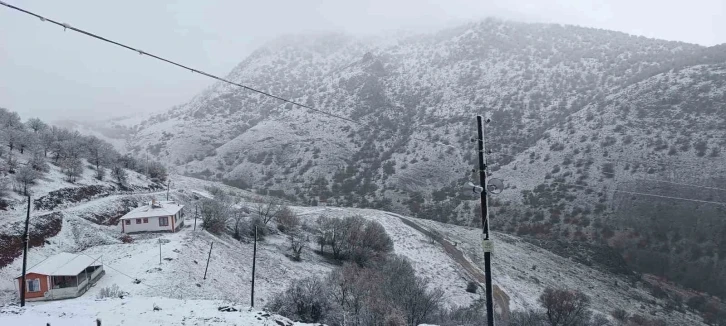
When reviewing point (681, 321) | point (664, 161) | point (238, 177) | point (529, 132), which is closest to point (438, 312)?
point (681, 321)

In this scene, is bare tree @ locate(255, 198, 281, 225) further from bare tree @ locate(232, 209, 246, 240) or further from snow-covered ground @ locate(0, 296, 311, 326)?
snow-covered ground @ locate(0, 296, 311, 326)

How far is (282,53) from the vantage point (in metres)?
152

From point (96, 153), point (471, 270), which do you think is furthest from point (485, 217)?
point (96, 153)

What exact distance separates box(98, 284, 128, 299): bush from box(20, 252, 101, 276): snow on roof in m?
2.31

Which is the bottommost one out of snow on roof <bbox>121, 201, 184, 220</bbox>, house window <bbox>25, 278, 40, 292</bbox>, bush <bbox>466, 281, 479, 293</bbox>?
bush <bbox>466, 281, 479, 293</bbox>

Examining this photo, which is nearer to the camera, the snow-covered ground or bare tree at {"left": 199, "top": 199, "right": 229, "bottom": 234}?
the snow-covered ground

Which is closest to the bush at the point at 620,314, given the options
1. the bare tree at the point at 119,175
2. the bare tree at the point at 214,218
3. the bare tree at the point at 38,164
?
the bare tree at the point at 214,218

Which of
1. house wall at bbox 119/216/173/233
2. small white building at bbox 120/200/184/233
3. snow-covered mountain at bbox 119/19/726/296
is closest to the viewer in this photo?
small white building at bbox 120/200/184/233

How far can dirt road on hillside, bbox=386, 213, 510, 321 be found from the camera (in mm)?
31388

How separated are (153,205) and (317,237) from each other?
54.7 feet

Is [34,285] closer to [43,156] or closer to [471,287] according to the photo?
[43,156]

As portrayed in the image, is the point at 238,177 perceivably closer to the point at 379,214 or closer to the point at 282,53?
the point at 379,214

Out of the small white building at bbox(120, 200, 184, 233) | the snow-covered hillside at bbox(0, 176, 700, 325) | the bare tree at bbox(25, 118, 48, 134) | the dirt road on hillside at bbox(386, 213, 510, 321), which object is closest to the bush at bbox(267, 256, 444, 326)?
the snow-covered hillside at bbox(0, 176, 700, 325)

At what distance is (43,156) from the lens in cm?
4591
